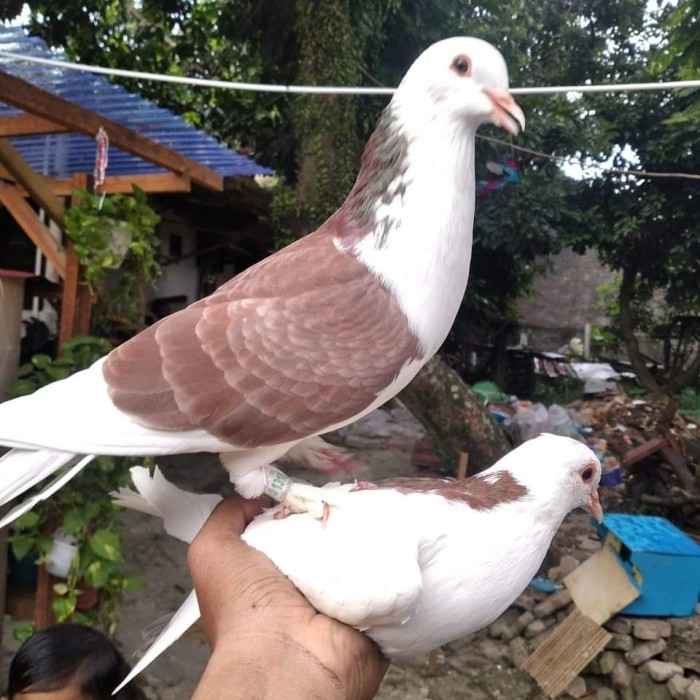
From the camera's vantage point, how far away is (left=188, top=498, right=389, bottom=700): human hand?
94cm

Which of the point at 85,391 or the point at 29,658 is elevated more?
the point at 85,391

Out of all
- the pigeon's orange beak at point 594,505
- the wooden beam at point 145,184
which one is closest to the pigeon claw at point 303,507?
the pigeon's orange beak at point 594,505

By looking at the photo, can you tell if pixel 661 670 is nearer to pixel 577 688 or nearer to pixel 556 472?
pixel 577 688

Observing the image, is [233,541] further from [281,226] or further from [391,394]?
[281,226]

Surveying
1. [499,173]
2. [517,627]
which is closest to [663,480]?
[517,627]

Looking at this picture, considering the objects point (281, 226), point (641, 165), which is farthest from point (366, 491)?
point (641, 165)

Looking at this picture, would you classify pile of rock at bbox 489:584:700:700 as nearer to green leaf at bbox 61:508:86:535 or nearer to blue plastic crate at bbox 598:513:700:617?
blue plastic crate at bbox 598:513:700:617

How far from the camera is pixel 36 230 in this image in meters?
2.62

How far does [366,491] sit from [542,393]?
1036 cm

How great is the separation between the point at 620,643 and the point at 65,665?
3.13 meters

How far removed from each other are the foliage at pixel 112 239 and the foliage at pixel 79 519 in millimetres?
294

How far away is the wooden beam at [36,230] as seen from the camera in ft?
8.41

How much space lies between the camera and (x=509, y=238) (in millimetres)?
6855

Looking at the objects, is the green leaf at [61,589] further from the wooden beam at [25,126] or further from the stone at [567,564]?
the stone at [567,564]
